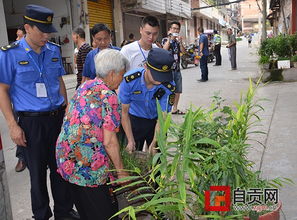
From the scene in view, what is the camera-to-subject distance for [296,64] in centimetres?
934

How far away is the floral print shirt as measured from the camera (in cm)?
200

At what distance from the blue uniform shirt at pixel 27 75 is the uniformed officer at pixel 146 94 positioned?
0.58 metres

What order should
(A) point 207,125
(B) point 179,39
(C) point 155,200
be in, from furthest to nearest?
(B) point 179,39 → (A) point 207,125 → (C) point 155,200

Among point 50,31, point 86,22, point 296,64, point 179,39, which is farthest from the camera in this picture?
point 86,22

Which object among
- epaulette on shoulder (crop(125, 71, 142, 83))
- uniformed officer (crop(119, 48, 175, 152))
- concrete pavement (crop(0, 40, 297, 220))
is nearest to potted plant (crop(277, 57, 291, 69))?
concrete pavement (crop(0, 40, 297, 220))

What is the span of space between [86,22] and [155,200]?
1387 cm

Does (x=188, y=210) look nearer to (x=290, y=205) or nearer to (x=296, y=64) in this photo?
(x=290, y=205)

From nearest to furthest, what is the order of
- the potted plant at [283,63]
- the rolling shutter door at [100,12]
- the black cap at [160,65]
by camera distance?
the black cap at [160,65], the potted plant at [283,63], the rolling shutter door at [100,12]

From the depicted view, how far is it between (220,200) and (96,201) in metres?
0.85

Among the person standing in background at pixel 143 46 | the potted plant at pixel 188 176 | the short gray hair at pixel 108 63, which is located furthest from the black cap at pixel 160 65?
the person standing in background at pixel 143 46

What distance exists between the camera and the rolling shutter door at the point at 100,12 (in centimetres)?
1564

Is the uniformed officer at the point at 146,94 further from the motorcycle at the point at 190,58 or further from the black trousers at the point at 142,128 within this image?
the motorcycle at the point at 190,58

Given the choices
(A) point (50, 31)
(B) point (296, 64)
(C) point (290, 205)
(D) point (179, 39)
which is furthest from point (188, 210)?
(B) point (296, 64)

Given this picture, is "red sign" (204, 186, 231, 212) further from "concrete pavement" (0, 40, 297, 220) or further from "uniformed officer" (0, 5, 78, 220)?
"uniformed officer" (0, 5, 78, 220)
